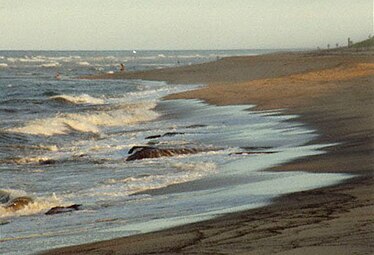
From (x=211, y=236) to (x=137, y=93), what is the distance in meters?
39.5

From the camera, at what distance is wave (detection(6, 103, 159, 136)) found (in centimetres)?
2459

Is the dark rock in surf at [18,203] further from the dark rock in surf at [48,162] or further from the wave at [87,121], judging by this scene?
the wave at [87,121]

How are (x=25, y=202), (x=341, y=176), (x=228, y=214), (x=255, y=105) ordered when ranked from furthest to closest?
(x=255, y=105)
(x=25, y=202)
(x=341, y=176)
(x=228, y=214)

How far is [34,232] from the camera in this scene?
9016 mm

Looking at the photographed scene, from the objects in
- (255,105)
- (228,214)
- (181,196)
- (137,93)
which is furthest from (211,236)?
(137,93)

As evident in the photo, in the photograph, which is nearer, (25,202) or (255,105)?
(25,202)

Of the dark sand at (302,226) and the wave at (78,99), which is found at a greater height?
the dark sand at (302,226)

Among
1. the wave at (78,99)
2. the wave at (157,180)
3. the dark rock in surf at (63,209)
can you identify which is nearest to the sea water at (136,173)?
the wave at (157,180)

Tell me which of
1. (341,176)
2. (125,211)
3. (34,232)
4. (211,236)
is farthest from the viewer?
(341,176)

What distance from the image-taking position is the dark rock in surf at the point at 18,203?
1092cm

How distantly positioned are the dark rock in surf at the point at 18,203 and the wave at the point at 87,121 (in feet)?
42.0

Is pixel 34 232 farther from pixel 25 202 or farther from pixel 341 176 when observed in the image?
pixel 341 176

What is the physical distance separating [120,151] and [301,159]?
211 inches

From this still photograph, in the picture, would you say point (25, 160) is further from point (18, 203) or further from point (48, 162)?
point (18, 203)
